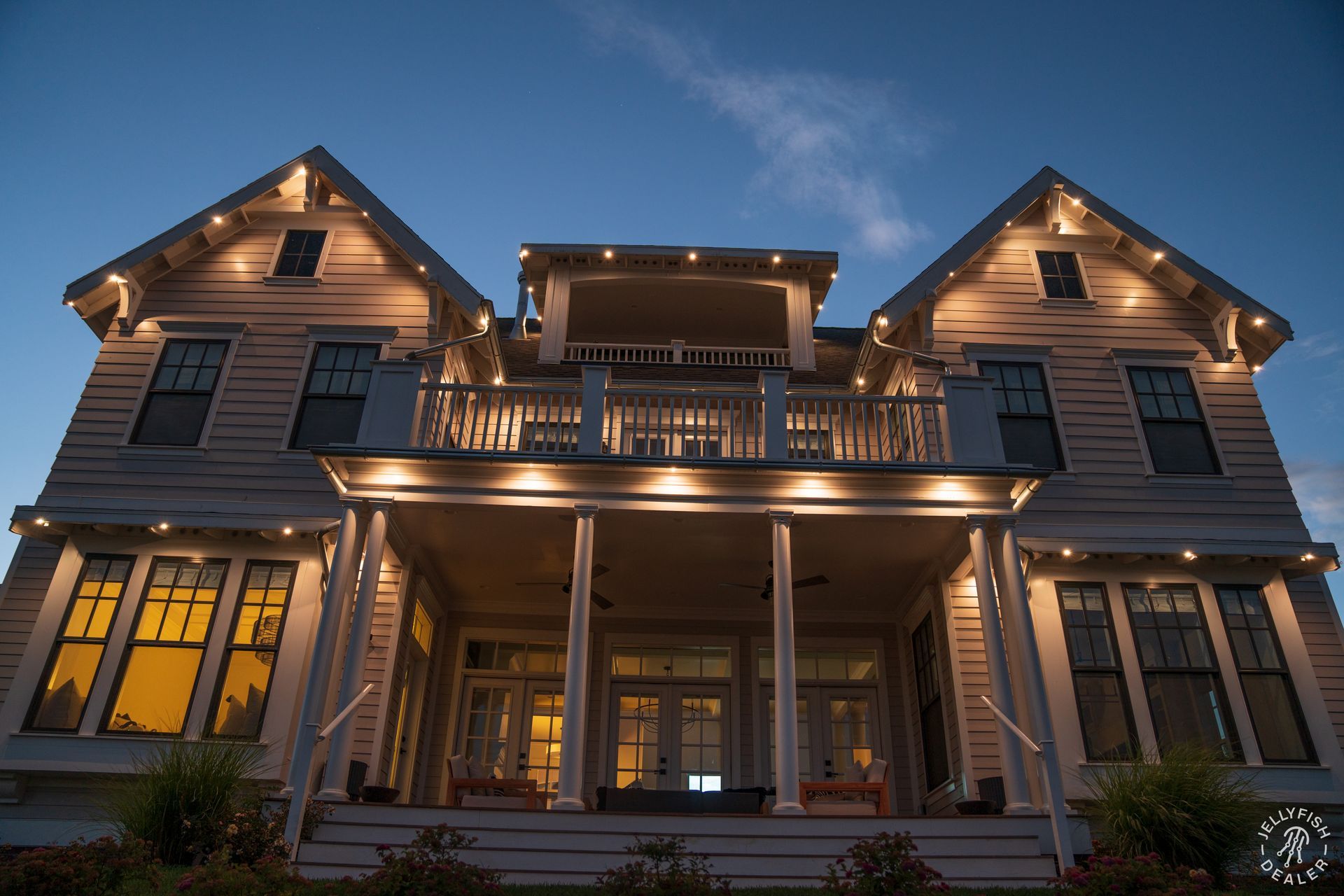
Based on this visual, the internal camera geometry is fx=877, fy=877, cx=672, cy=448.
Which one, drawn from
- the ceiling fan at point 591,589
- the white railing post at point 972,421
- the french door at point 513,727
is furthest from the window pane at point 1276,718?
the french door at point 513,727

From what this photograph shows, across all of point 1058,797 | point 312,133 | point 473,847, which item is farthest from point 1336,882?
point 312,133

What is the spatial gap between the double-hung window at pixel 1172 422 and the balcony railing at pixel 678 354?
4.63 meters

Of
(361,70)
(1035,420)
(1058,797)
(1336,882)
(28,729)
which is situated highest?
(361,70)

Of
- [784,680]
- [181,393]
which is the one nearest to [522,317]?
[181,393]

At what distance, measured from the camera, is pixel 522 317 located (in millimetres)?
15547

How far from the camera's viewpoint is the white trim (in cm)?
1041

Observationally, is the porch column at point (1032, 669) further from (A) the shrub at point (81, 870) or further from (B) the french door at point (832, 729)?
(A) the shrub at point (81, 870)

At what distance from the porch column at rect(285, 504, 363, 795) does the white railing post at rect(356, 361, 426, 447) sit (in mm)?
745

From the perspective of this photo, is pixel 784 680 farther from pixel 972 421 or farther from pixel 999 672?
pixel 972 421

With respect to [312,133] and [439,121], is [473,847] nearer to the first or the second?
[439,121]

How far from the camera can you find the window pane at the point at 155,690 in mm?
8883

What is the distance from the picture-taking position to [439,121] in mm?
76688

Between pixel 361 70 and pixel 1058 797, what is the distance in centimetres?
4572

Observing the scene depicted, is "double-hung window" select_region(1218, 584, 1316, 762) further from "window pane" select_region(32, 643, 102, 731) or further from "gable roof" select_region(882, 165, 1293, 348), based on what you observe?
"window pane" select_region(32, 643, 102, 731)
